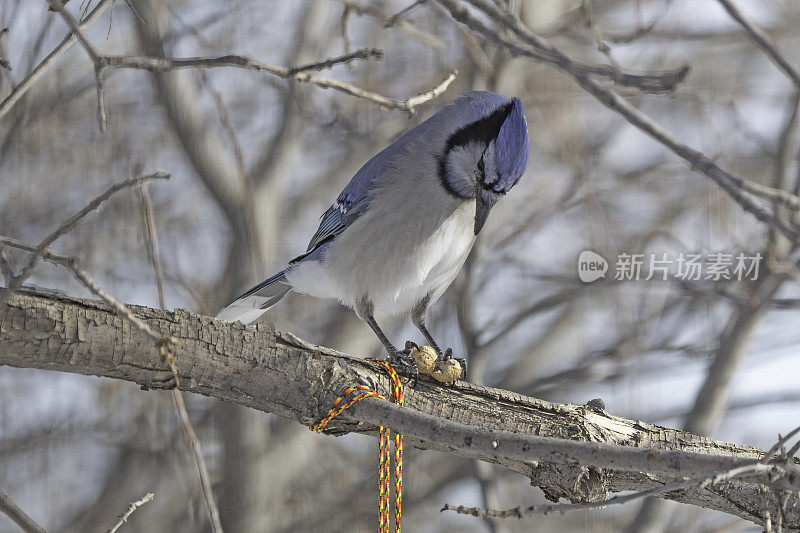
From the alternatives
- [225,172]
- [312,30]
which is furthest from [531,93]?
[225,172]

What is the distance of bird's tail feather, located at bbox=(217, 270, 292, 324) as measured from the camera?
1.36 metres

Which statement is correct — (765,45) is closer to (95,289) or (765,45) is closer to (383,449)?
(95,289)

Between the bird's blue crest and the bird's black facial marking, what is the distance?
1.1 inches

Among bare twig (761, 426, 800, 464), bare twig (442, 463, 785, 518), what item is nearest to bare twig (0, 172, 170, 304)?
bare twig (442, 463, 785, 518)

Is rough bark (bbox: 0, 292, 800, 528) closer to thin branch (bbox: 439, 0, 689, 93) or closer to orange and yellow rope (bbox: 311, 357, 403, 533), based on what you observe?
orange and yellow rope (bbox: 311, 357, 403, 533)

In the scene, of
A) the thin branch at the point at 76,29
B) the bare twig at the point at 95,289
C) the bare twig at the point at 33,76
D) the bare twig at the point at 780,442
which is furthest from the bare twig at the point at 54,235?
the bare twig at the point at 780,442

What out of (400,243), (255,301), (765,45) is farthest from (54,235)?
(255,301)

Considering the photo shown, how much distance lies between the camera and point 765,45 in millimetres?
487

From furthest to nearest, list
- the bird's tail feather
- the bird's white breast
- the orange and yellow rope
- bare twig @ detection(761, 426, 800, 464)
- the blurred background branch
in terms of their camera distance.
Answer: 1. the blurred background branch
2. the bird's tail feather
3. the bird's white breast
4. the orange and yellow rope
5. bare twig @ detection(761, 426, 800, 464)

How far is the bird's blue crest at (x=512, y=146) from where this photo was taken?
1.08 meters

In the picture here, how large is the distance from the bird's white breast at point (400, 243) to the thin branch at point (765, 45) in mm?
712

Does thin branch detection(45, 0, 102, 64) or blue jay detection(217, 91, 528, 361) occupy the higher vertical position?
blue jay detection(217, 91, 528, 361)

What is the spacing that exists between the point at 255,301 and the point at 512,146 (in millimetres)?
604

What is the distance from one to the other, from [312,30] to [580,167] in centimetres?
92
